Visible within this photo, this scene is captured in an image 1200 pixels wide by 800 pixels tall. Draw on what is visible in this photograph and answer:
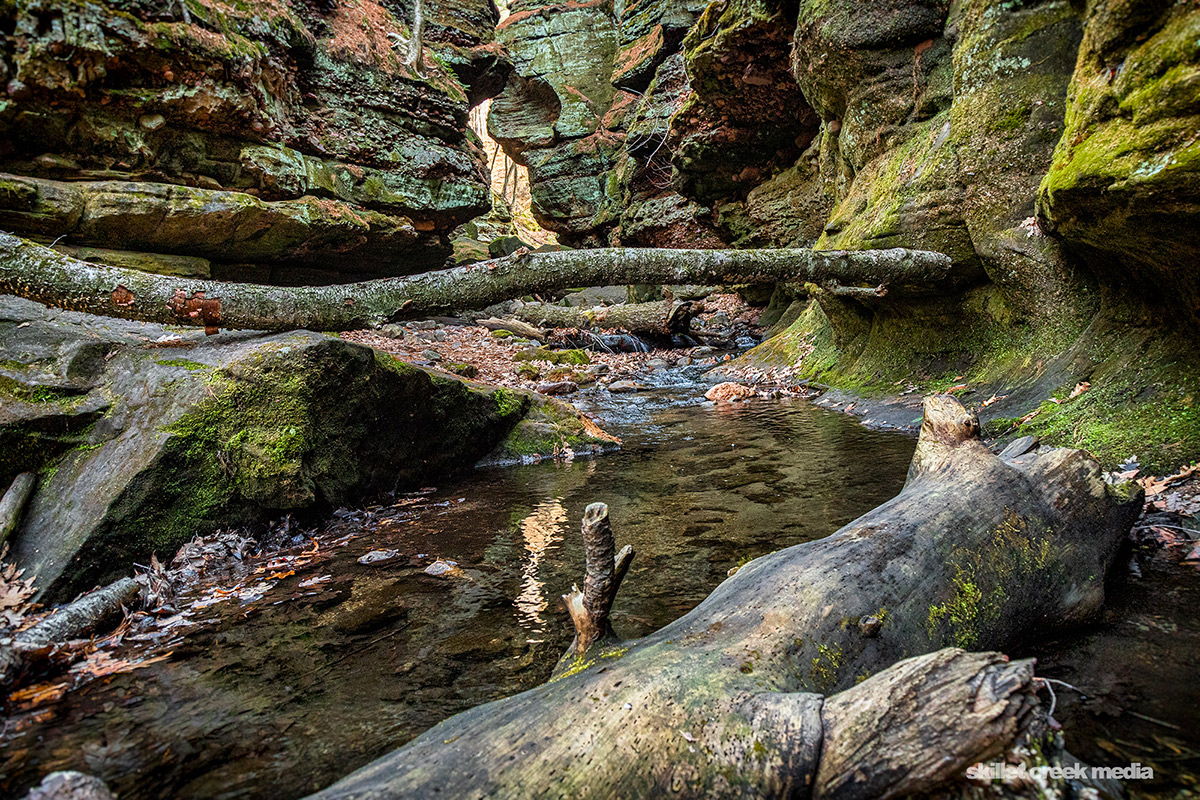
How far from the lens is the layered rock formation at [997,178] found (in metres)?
3.20

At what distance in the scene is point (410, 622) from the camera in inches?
103

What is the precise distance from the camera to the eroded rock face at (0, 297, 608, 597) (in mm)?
3027

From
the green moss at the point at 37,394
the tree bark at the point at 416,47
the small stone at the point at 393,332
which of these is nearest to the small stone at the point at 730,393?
the small stone at the point at 393,332

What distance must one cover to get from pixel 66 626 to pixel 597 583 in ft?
7.58

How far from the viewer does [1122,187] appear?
3104mm

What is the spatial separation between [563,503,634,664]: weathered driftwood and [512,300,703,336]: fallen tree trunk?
1407 centimetres

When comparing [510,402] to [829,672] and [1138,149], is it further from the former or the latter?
[1138,149]

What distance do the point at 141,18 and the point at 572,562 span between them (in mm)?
9876

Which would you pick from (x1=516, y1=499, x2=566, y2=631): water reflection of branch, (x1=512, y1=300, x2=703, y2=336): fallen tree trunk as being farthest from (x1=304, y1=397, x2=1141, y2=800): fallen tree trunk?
(x1=512, y1=300, x2=703, y2=336): fallen tree trunk

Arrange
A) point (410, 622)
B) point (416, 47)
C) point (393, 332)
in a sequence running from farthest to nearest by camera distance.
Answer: point (416, 47) → point (393, 332) → point (410, 622)

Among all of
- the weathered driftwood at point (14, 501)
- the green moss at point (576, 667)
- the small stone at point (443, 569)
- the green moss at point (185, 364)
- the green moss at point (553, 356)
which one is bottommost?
the green moss at point (553, 356)

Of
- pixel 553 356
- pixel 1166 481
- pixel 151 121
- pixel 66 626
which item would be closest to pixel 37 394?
pixel 66 626

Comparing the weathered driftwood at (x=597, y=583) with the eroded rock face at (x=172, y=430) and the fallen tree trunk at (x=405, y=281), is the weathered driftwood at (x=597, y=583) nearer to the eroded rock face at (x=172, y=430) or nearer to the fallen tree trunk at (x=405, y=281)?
the eroded rock face at (x=172, y=430)

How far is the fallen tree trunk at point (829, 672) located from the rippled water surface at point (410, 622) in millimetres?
589
